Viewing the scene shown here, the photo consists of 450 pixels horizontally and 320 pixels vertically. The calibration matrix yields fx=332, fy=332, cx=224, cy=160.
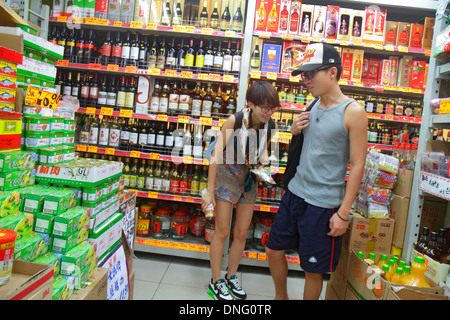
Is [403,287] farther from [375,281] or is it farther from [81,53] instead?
[81,53]

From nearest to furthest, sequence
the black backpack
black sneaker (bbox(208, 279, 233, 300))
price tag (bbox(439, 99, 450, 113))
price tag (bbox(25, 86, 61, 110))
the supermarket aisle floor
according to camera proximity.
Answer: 1. price tag (bbox(25, 86, 61, 110))
2. price tag (bbox(439, 99, 450, 113))
3. the black backpack
4. black sneaker (bbox(208, 279, 233, 300))
5. the supermarket aisle floor

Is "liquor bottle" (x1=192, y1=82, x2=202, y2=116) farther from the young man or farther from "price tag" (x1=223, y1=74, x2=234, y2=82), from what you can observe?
the young man

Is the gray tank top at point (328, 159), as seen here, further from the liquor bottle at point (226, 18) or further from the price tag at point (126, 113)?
the price tag at point (126, 113)

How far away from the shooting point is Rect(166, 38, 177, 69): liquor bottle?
136 inches

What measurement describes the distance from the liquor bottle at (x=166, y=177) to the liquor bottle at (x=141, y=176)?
22 cm

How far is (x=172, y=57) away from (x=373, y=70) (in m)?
2.17

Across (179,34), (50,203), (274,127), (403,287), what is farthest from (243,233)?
(179,34)

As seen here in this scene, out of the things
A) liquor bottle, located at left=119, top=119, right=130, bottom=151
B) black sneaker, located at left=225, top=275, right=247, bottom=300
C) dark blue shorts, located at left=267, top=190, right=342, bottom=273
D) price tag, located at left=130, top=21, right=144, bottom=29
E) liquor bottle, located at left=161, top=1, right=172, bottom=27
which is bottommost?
black sneaker, located at left=225, top=275, right=247, bottom=300

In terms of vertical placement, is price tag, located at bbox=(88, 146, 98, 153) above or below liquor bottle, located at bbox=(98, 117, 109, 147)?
below

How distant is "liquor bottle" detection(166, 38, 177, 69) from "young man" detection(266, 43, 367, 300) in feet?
6.26

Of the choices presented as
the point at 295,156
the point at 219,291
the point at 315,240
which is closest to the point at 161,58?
the point at 295,156

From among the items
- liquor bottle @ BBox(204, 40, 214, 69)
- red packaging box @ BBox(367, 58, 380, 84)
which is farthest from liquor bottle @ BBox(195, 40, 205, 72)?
red packaging box @ BBox(367, 58, 380, 84)

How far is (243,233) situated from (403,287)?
1.31 m

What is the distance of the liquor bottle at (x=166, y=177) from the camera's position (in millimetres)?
3543
